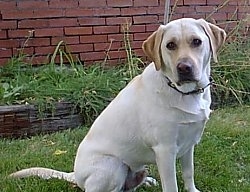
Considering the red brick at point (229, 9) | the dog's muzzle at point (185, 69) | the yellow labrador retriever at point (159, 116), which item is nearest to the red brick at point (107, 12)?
the red brick at point (229, 9)

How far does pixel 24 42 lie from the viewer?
22.9 ft

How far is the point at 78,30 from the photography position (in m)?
7.29

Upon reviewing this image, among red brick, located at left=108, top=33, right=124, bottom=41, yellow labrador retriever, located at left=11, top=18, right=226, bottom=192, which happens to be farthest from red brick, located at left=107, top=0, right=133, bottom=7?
yellow labrador retriever, located at left=11, top=18, right=226, bottom=192

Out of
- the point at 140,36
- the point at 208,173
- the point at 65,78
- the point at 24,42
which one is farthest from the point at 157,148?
the point at 140,36

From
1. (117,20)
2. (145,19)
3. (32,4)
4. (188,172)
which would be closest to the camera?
(188,172)

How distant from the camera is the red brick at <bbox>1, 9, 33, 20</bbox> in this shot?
6.84m

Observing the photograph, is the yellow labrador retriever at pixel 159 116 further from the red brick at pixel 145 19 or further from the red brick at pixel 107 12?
the red brick at pixel 145 19

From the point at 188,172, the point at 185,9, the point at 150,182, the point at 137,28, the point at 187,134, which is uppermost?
the point at 185,9

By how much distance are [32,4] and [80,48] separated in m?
0.81

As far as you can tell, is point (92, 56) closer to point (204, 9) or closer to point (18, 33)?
point (18, 33)

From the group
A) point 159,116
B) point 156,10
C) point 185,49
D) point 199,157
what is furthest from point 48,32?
point 185,49

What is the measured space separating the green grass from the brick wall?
5.56ft

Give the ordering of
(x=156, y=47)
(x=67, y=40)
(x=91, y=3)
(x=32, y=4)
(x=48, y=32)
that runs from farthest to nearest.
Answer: (x=91, y=3) → (x=67, y=40) → (x=48, y=32) → (x=32, y=4) → (x=156, y=47)

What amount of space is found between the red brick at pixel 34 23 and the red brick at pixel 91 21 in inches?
18.3
